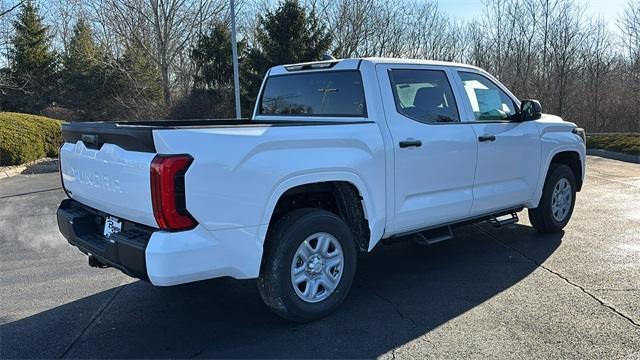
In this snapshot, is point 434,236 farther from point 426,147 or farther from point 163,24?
point 163,24

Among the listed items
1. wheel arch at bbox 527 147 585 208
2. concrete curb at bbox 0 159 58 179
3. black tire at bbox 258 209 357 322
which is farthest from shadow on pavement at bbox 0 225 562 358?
concrete curb at bbox 0 159 58 179

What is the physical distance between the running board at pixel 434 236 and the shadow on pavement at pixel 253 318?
14.6 inches

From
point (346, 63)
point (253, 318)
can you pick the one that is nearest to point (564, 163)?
point (346, 63)

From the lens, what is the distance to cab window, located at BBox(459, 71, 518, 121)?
5.42 meters

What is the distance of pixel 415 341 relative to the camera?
12.3 feet

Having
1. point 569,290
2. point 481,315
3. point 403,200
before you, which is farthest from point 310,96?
point 569,290

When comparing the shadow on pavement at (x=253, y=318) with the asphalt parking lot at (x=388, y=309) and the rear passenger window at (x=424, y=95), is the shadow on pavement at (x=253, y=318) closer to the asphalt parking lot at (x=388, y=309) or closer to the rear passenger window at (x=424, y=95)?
the asphalt parking lot at (x=388, y=309)

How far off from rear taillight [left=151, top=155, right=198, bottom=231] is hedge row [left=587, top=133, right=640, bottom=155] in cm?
1485

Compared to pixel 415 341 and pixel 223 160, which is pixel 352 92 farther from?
pixel 415 341

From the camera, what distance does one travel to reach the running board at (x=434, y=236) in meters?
4.91

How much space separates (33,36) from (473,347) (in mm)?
37961

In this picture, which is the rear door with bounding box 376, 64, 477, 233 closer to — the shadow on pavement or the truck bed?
the truck bed

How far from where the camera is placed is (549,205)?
6.37 metres

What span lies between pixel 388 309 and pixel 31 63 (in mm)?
36341
